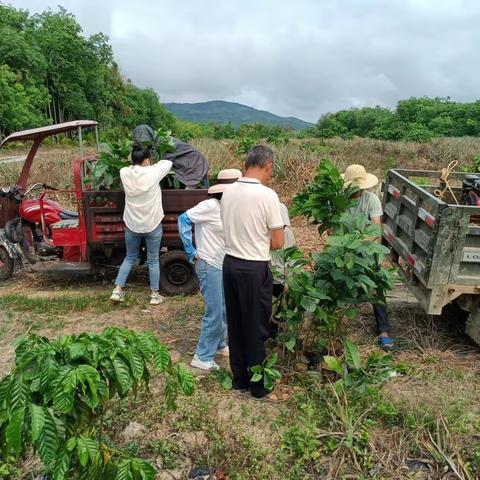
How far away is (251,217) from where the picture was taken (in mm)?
2848

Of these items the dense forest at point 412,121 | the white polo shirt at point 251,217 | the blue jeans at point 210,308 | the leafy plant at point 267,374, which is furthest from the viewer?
the dense forest at point 412,121

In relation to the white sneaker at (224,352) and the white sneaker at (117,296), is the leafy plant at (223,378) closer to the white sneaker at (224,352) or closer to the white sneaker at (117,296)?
the white sneaker at (224,352)

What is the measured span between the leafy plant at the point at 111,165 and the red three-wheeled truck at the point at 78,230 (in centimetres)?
17

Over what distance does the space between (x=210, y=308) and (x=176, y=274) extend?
184 centimetres

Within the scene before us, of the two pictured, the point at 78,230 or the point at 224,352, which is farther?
the point at 78,230

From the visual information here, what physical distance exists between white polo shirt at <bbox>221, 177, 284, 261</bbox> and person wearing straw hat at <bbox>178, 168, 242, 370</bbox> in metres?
0.45

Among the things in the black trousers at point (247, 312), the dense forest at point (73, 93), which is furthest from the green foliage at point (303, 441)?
the dense forest at point (73, 93)

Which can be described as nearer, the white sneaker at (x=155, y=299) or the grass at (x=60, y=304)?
the grass at (x=60, y=304)

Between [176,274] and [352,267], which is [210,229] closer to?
[352,267]

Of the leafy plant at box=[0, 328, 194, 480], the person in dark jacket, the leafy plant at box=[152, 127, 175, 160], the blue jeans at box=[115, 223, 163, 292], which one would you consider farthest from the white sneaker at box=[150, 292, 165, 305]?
the leafy plant at box=[0, 328, 194, 480]

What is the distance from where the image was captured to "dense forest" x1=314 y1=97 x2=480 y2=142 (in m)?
38.3

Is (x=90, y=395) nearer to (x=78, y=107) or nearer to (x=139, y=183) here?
(x=139, y=183)

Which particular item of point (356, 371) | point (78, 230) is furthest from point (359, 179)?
point (78, 230)

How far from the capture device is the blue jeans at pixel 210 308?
3422 mm
